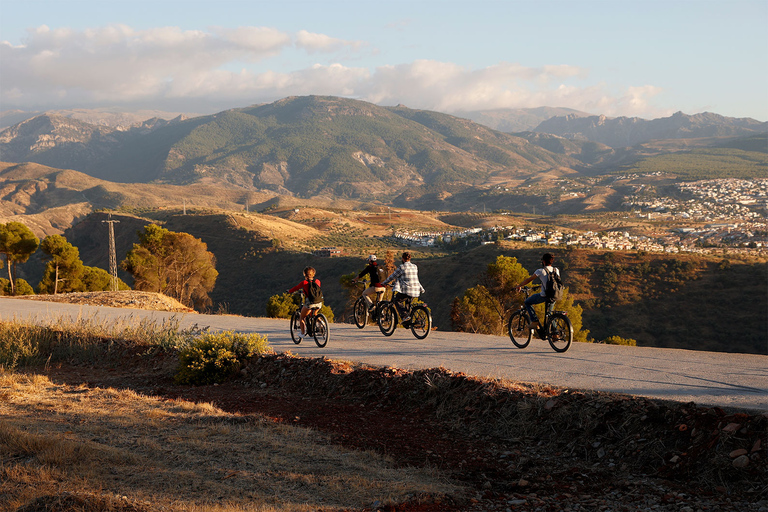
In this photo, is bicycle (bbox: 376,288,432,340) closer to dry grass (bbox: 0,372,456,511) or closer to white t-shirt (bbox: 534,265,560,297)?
white t-shirt (bbox: 534,265,560,297)

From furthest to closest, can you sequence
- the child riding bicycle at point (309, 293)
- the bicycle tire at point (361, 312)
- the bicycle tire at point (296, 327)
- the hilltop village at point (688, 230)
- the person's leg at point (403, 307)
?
the hilltop village at point (688, 230) → the bicycle tire at point (361, 312) → the person's leg at point (403, 307) → the bicycle tire at point (296, 327) → the child riding bicycle at point (309, 293)

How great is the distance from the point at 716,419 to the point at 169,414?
6.77 meters

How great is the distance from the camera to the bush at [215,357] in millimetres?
10852

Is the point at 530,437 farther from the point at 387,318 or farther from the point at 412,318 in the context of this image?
the point at 387,318

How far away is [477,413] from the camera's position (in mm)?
7852

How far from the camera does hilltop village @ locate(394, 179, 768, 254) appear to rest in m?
79.4

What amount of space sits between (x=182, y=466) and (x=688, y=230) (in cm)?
10750

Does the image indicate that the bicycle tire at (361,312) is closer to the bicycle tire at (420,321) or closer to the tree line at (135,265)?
the bicycle tire at (420,321)

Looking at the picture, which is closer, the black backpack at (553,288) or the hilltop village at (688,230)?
the black backpack at (553,288)

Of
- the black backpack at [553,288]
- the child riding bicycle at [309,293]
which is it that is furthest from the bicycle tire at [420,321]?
the black backpack at [553,288]

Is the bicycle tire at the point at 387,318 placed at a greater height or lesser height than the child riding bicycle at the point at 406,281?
lesser

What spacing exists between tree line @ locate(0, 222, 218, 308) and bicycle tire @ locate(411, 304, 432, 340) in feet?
91.6

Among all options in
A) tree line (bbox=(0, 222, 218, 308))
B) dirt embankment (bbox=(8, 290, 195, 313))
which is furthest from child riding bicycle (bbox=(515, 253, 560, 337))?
tree line (bbox=(0, 222, 218, 308))

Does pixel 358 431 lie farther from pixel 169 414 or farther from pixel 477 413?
pixel 169 414
